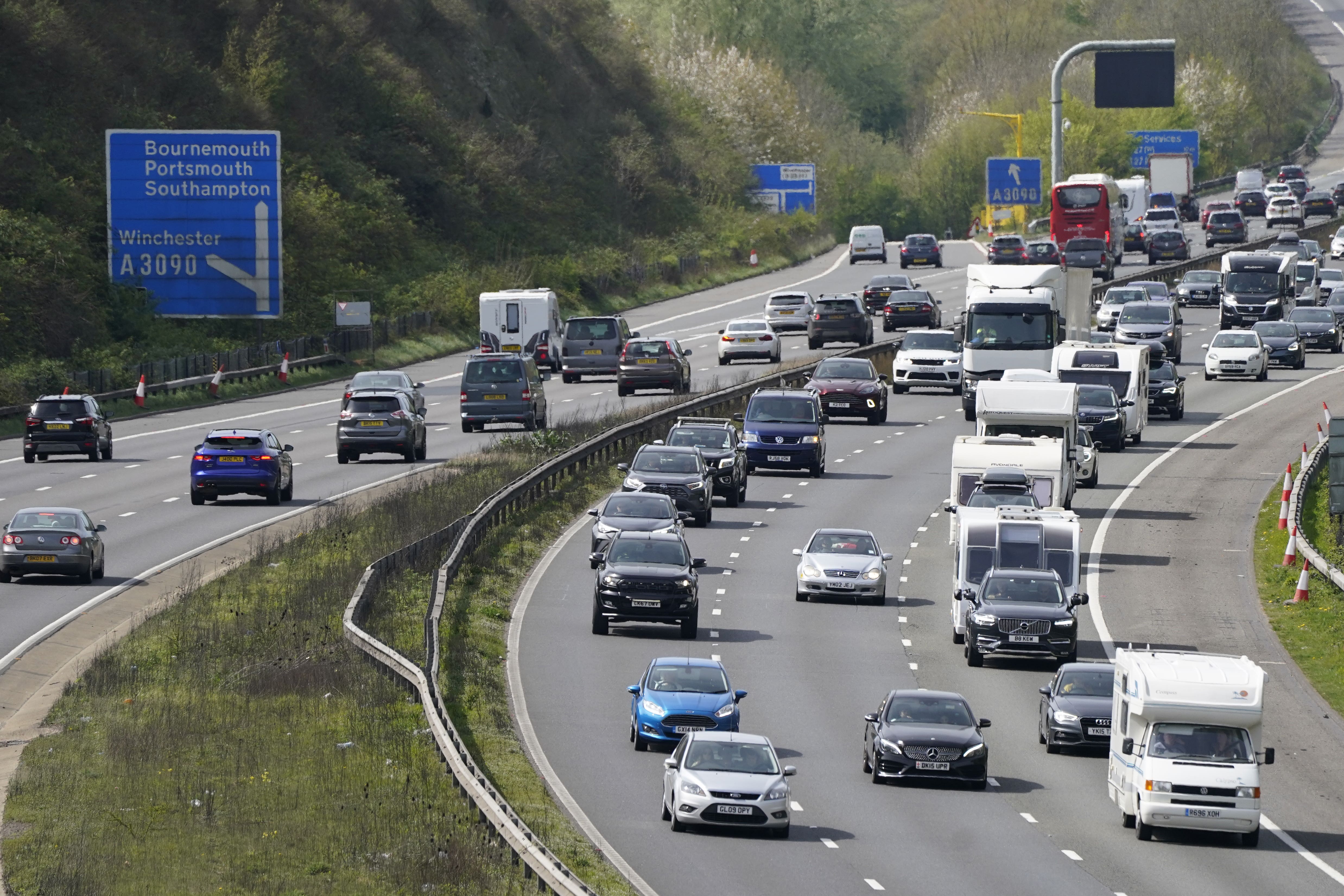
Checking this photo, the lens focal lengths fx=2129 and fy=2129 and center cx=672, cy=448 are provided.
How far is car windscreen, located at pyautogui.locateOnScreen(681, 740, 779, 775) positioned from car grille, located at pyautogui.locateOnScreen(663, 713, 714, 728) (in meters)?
3.25

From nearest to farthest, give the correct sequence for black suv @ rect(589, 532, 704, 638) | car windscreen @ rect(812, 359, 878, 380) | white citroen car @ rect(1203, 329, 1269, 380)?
black suv @ rect(589, 532, 704, 638)
car windscreen @ rect(812, 359, 878, 380)
white citroen car @ rect(1203, 329, 1269, 380)

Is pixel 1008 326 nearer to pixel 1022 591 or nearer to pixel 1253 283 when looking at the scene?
pixel 1022 591

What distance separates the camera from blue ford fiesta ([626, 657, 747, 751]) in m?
27.9

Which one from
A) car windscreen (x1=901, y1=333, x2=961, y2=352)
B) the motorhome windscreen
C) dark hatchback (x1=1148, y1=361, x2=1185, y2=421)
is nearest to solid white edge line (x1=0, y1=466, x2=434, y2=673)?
the motorhome windscreen

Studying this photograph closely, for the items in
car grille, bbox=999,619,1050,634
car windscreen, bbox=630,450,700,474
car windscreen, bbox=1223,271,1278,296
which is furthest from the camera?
car windscreen, bbox=1223,271,1278,296

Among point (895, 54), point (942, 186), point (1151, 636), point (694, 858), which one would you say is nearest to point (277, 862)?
point (694, 858)

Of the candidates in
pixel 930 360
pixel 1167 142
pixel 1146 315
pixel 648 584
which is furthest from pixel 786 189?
pixel 648 584

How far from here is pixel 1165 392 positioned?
6328 cm

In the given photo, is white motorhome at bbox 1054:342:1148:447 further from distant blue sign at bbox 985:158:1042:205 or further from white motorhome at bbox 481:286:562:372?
distant blue sign at bbox 985:158:1042:205

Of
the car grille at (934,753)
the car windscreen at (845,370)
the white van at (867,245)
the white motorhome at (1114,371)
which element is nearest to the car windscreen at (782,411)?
the white motorhome at (1114,371)

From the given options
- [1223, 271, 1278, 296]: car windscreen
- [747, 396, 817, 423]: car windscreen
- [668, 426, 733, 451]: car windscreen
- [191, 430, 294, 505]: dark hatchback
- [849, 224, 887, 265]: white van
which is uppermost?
[849, 224, 887, 265]: white van

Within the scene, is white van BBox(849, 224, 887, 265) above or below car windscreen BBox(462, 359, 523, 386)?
above

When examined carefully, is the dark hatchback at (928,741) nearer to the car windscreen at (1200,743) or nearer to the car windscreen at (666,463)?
the car windscreen at (1200,743)

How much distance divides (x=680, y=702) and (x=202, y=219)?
46.5 meters
